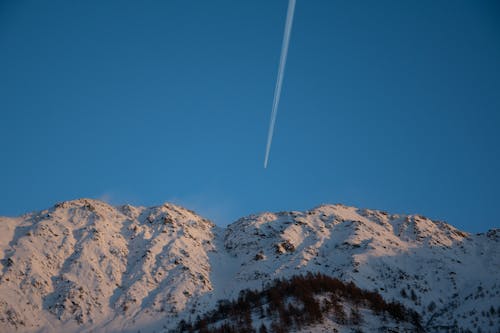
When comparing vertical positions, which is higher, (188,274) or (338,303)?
(188,274)

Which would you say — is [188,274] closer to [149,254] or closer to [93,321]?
[149,254]

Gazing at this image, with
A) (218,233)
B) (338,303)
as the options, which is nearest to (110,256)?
(218,233)

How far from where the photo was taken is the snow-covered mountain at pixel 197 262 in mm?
88625

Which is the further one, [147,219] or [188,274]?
[147,219]

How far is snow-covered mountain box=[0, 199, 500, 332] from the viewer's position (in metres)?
88.6

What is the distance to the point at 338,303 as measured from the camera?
79.3 meters

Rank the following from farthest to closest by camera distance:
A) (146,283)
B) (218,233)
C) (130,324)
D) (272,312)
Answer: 1. (218,233)
2. (146,283)
3. (130,324)
4. (272,312)

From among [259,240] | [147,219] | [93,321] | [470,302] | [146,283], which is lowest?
[470,302]

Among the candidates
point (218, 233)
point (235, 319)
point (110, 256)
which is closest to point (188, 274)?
point (110, 256)

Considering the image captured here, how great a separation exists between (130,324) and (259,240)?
49500mm

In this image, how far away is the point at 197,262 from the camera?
114 metres

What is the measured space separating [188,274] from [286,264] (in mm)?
23688

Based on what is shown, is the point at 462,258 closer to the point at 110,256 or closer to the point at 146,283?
the point at 146,283

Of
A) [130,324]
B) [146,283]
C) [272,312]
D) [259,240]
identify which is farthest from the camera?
[259,240]
